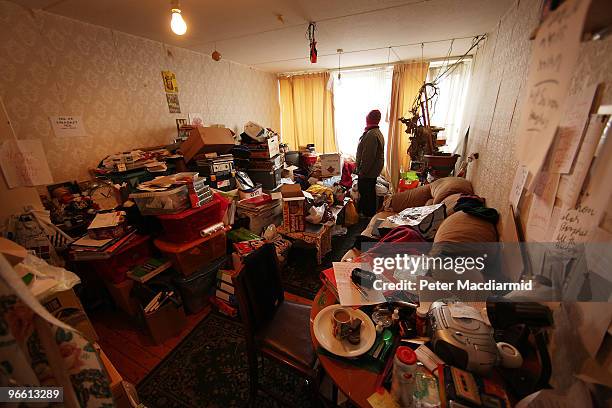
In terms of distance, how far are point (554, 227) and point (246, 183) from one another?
2.68 metres

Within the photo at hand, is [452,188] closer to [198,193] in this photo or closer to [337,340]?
[337,340]

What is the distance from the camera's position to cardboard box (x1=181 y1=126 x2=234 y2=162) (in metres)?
2.41

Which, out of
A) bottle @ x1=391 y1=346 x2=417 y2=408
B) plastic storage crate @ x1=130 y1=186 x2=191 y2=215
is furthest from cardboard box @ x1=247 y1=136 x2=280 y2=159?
bottle @ x1=391 y1=346 x2=417 y2=408

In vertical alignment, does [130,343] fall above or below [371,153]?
below

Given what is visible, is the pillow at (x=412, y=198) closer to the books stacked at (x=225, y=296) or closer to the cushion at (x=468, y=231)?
the cushion at (x=468, y=231)

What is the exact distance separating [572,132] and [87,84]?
3123 mm

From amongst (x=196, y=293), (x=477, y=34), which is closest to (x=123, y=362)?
(x=196, y=293)

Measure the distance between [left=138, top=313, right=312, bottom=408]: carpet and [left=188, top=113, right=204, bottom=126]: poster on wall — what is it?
2482mm

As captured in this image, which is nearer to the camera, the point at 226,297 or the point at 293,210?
the point at 226,297

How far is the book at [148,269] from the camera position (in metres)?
1.72

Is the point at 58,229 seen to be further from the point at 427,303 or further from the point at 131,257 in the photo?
the point at 427,303

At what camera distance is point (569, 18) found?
286 millimetres

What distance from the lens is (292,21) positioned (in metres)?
2.15

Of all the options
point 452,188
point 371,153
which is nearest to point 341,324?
point 452,188
